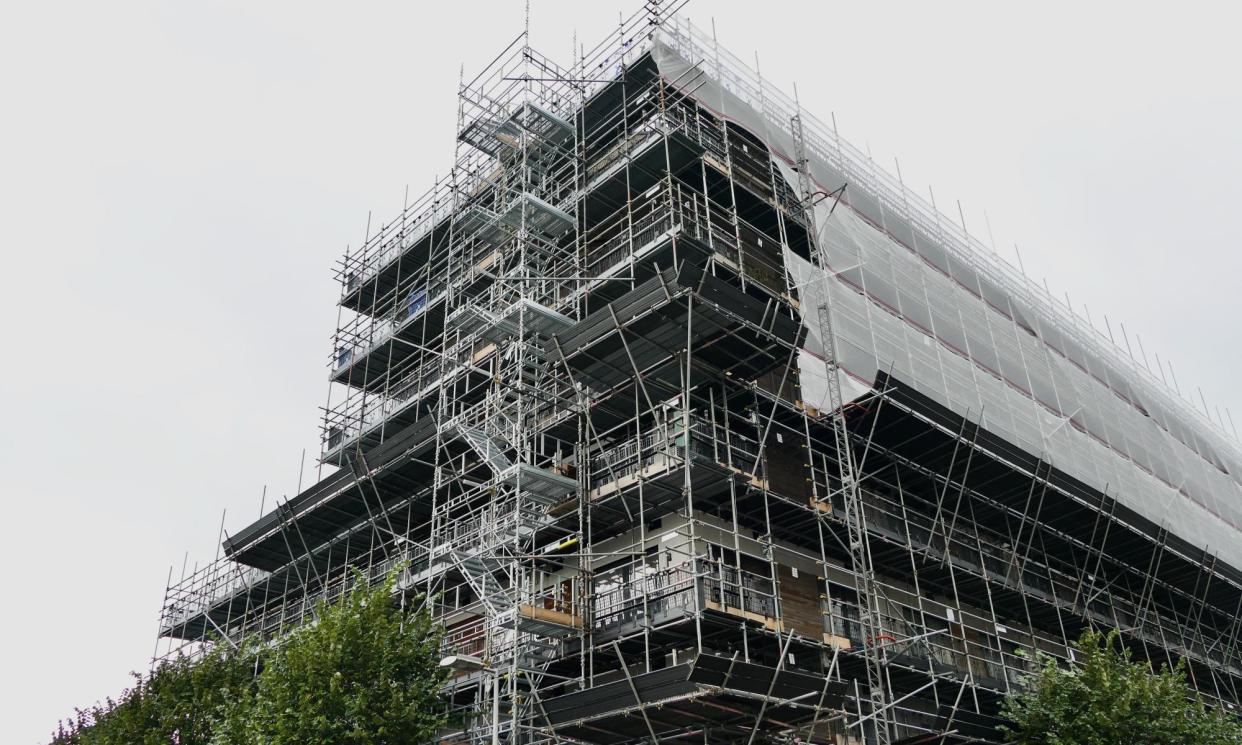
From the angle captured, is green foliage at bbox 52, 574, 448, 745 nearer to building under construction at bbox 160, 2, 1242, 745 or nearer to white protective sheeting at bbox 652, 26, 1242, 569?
building under construction at bbox 160, 2, 1242, 745

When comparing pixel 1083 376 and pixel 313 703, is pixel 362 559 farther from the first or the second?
pixel 1083 376

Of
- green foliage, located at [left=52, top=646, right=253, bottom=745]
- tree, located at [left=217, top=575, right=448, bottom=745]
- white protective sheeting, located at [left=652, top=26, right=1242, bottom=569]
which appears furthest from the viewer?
white protective sheeting, located at [left=652, top=26, right=1242, bottom=569]

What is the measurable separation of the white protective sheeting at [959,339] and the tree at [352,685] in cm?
1177

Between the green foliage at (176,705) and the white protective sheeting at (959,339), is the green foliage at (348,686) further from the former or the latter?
the white protective sheeting at (959,339)

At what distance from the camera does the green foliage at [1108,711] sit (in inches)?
916

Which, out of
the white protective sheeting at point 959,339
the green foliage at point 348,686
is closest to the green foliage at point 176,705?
the green foliage at point 348,686

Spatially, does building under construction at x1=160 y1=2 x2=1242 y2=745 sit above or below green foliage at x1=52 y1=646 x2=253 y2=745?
above

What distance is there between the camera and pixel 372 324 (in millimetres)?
37375

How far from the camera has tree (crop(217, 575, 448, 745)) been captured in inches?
770

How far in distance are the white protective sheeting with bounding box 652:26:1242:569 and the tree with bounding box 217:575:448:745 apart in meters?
11.8

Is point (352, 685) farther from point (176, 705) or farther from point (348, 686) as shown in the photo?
point (176, 705)

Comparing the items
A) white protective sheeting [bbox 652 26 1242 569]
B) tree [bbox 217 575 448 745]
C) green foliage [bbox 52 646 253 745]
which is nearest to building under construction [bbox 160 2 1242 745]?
white protective sheeting [bbox 652 26 1242 569]

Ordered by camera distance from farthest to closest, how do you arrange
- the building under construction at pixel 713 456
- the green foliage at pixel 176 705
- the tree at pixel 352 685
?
the green foliage at pixel 176 705, the building under construction at pixel 713 456, the tree at pixel 352 685

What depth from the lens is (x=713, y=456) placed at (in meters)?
23.9
